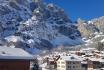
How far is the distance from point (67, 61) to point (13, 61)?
114 meters

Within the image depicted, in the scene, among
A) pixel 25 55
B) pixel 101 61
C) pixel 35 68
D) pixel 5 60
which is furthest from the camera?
pixel 101 61

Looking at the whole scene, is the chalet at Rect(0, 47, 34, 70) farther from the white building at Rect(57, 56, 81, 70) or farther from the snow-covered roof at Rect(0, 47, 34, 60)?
the white building at Rect(57, 56, 81, 70)

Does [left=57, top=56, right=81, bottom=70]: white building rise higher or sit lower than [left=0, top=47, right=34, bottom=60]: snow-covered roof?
lower

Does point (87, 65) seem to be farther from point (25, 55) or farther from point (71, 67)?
point (25, 55)

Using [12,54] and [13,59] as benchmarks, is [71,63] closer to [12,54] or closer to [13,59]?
[12,54]

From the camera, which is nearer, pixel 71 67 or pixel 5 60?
pixel 5 60

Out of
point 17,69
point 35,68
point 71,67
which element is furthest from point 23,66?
point 71,67

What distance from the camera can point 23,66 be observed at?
26516mm

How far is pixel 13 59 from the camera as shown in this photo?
25.3m

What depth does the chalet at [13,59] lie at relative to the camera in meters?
25.0

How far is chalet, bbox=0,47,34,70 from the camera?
24984 millimetres

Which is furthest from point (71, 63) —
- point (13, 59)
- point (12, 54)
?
point (13, 59)

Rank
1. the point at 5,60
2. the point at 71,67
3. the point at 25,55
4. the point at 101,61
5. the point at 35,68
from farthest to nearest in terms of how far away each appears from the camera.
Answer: the point at 101,61, the point at 71,67, the point at 35,68, the point at 25,55, the point at 5,60

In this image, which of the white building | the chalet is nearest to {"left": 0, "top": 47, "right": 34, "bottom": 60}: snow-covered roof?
the chalet
